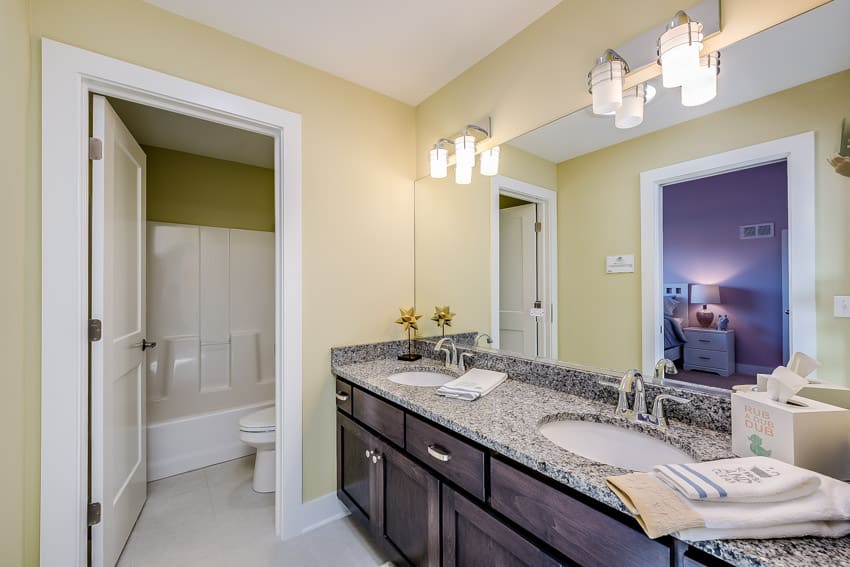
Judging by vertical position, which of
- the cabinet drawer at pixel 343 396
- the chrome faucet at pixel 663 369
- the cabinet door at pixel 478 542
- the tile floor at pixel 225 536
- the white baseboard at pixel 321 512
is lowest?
the tile floor at pixel 225 536

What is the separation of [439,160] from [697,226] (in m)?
1.27

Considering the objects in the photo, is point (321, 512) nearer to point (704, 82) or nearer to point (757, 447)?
point (757, 447)

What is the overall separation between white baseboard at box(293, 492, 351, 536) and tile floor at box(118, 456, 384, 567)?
31mm

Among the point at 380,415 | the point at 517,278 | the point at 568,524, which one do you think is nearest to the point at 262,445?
the point at 380,415

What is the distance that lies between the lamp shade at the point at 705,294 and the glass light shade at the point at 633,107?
0.60 metres

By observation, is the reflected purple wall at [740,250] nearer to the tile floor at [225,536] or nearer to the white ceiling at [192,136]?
the tile floor at [225,536]

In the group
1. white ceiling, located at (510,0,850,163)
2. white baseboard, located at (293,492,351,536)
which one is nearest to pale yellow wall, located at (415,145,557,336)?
white ceiling, located at (510,0,850,163)

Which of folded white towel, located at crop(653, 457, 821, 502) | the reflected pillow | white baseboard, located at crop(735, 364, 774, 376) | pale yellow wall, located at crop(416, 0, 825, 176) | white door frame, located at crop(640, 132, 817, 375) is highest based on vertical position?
pale yellow wall, located at crop(416, 0, 825, 176)

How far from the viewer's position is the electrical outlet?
874mm

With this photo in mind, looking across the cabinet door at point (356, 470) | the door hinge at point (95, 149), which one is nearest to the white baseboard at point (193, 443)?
the cabinet door at point (356, 470)

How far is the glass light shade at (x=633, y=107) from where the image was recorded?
49.0 inches

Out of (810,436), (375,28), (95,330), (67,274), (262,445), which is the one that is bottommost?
(262,445)

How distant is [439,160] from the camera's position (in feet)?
6.56

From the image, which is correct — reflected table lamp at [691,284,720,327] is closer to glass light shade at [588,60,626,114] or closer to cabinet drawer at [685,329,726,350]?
cabinet drawer at [685,329,726,350]
